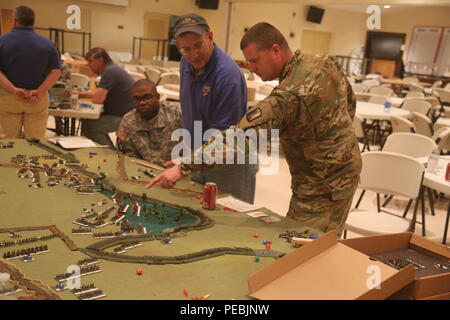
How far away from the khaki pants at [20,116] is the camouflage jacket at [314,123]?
2810 mm

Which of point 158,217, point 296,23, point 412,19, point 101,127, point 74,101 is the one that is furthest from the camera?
point 412,19

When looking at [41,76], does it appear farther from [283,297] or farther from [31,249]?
[283,297]

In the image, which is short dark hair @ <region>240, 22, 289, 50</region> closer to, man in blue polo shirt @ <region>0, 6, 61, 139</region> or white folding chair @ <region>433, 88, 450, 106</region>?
man in blue polo shirt @ <region>0, 6, 61, 139</region>

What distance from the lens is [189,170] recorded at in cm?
214

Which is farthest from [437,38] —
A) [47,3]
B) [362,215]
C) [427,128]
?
[362,215]

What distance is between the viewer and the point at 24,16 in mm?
4078

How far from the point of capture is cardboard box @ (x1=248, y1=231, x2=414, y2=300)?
139 centimetres

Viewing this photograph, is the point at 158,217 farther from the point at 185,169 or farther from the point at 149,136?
the point at 149,136

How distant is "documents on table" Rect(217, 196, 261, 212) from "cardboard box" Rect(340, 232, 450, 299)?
2.10 ft

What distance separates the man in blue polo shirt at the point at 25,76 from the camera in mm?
4117

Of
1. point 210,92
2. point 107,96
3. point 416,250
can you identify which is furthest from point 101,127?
point 416,250

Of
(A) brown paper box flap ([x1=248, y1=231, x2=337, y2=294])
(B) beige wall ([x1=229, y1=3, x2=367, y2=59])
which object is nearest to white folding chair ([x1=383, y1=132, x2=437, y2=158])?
(A) brown paper box flap ([x1=248, y1=231, x2=337, y2=294])

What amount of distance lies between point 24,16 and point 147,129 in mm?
1749

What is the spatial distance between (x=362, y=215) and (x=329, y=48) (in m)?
14.8
